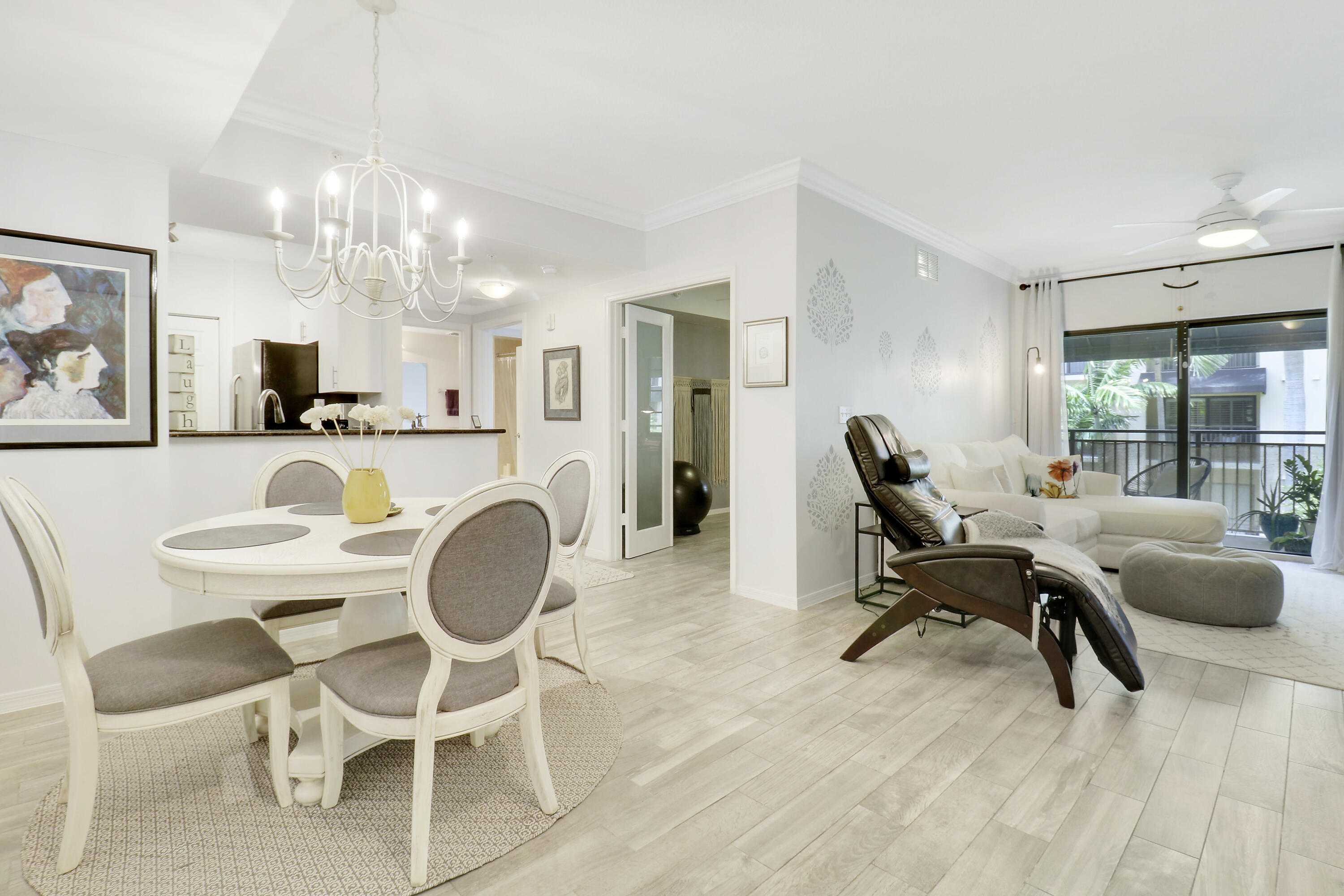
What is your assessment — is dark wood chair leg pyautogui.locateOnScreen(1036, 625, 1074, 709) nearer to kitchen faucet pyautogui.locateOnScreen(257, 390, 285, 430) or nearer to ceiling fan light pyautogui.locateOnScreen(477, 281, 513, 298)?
ceiling fan light pyautogui.locateOnScreen(477, 281, 513, 298)

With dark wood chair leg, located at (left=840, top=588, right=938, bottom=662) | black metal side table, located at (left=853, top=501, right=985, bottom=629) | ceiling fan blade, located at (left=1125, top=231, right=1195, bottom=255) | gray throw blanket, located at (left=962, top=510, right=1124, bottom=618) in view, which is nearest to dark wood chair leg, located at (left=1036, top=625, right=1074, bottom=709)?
gray throw blanket, located at (left=962, top=510, right=1124, bottom=618)

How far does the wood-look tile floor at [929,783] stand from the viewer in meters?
1.56

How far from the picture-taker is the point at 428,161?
11.4 feet

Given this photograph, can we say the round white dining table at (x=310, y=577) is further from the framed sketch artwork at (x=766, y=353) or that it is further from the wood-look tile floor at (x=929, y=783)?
the framed sketch artwork at (x=766, y=353)

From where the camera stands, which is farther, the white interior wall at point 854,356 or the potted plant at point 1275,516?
the potted plant at point 1275,516

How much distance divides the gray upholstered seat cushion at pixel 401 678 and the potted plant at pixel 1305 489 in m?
6.33

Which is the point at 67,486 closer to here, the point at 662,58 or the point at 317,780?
the point at 317,780

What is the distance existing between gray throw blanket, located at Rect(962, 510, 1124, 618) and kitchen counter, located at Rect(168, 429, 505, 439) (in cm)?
273

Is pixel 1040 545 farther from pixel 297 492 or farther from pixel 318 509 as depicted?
pixel 297 492

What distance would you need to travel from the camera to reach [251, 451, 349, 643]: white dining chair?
2.36 m

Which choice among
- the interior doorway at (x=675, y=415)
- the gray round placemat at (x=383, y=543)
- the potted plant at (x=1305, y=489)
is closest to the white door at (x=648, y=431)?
the interior doorway at (x=675, y=415)

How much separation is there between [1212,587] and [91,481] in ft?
17.1

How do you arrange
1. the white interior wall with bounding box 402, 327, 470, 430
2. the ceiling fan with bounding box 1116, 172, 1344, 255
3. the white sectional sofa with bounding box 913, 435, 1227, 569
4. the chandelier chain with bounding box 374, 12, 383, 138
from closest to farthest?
the chandelier chain with bounding box 374, 12, 383, 138 → the ceiling fan with bounding box 1116, 172, 1344, 255 → the white sectional sofa with bounding box 913, 435, 1227, 569 → the white interior wall with bounding box 402, 327, 470, 430

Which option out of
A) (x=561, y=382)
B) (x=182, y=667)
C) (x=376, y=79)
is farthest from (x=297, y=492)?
(x=561, y=382)
